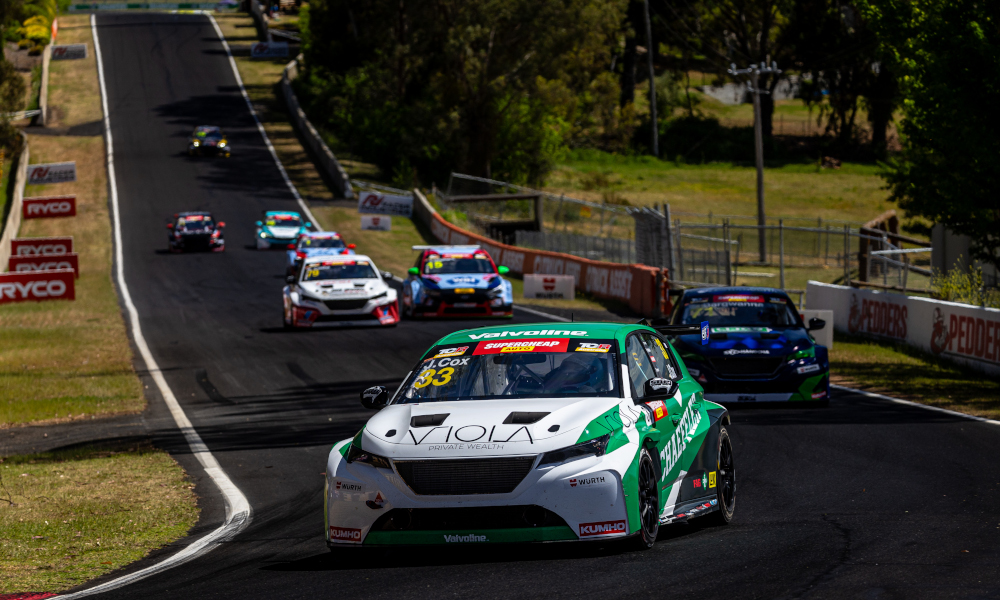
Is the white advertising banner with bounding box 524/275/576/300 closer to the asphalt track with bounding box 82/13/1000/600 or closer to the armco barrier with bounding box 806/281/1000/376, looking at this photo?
the asphalt track with bounding box 82/13/1000/600

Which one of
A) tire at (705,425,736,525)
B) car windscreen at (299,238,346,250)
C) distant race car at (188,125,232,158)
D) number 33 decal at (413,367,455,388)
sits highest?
distant race car at (188,125,232,158)

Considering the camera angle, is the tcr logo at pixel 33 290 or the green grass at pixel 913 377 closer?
the green grass at pixel 913 377

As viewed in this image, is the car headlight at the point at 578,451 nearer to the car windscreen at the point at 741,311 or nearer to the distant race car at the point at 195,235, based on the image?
→ the car windscreen at the point at 741,311

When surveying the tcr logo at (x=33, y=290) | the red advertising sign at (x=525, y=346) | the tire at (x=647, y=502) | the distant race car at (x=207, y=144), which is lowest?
the tcr logo at (x=33, y=290)

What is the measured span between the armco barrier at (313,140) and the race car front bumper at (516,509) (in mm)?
53594

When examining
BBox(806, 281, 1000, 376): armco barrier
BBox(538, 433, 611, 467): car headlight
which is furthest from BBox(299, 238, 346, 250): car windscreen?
BBox(538, 433, 611, 467): car headlight

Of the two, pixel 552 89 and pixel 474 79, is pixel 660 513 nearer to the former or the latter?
pixel 474 79

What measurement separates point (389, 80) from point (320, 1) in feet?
40.9

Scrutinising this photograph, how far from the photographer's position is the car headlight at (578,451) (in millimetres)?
6842

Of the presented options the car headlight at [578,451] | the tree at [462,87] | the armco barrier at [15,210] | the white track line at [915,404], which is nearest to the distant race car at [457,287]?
the white track line at [915,404]

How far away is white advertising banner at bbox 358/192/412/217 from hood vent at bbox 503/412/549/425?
48.7 metres

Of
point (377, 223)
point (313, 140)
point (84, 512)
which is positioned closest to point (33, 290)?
point (377, 223)

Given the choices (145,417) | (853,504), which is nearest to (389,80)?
(145,417)

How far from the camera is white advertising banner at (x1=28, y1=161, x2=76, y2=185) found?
196 ft
